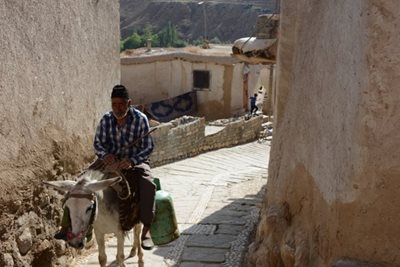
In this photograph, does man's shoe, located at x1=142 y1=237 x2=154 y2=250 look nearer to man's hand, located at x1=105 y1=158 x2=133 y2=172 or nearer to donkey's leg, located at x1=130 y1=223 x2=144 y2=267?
donkey's leg, located at x1=130 y1=223 x2=144 y2=267

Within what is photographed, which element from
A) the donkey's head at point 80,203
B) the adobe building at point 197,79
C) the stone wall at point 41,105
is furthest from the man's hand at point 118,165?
the adobe building at point 197,79

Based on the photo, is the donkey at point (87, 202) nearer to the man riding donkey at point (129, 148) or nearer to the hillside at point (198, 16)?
the man riding donkey at point (129, 148)

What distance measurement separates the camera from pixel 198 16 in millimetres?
79938

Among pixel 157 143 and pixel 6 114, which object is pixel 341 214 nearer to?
pixel 6 114

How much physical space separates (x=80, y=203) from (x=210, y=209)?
4823 mm

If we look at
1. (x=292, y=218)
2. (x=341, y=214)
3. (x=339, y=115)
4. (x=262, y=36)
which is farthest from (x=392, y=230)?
(x=262, y=36)

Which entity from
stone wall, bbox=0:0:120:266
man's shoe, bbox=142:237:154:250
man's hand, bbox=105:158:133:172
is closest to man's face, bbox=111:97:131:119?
man's hand, bbox=105:158:133:172

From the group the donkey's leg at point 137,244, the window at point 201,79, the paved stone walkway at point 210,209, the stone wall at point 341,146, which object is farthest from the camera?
the window at point 201,79

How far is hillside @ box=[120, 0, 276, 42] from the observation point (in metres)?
75.5

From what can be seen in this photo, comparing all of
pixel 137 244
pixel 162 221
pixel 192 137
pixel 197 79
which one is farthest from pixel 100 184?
pixel 197 79

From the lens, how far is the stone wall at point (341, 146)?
409 centimetres

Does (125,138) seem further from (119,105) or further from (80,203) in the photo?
(80,203)

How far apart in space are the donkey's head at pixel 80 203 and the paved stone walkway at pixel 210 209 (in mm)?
2080

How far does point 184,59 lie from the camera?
75.4 feet
